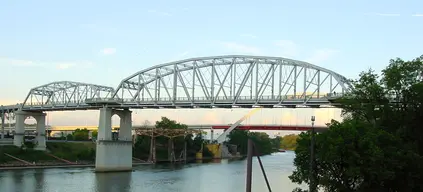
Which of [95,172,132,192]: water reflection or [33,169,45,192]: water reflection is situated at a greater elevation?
[33,169,45,192]: water reflection

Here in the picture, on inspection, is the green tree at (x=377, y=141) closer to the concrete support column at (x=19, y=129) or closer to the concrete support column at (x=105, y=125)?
the concrete support column at (x=105, y=125)

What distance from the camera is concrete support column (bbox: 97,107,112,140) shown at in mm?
94312

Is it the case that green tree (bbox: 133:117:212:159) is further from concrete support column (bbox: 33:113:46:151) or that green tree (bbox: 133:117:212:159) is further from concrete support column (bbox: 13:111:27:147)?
concrete support column (bbox: 13:111:27:147)

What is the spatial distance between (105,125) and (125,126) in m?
6.28

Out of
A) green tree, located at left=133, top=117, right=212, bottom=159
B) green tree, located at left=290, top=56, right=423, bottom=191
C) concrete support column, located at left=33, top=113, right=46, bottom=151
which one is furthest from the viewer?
green tree, located at left=133, top=117, right=212, bottom=159


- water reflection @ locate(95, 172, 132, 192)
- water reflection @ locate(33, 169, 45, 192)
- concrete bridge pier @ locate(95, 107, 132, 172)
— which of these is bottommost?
water reflection @ locate(95, 172, 132, 192)

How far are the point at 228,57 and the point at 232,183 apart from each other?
29.7 meters

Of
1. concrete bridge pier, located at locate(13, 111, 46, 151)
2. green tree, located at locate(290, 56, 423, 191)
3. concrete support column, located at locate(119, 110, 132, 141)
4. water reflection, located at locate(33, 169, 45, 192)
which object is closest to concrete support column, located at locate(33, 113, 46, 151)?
concrete bridge pier, located at locate(13, 111, 46, 151)

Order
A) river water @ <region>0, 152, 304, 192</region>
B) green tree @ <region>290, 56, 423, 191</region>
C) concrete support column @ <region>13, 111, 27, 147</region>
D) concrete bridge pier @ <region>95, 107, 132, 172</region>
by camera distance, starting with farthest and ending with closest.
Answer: concrete support column @ <region>13, 111, 27, 147</region> < concrete bridge pier @ <region>95, 107, 132, 172</region> < river water @ <region>0, 152, 304, 192</region> < green tree @ <region>290, 56, 423, 191</region>

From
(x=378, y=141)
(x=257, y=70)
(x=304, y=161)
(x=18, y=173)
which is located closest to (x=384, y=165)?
(x=378, y=141)

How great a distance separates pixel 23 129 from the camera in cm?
11256

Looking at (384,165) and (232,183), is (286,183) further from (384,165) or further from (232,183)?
(384,165)

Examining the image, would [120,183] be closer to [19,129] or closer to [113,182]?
[113,182]

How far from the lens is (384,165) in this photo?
36.6 m
